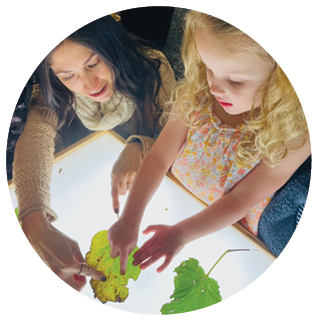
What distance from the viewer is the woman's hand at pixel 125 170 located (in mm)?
903

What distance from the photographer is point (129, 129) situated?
904 millimetres

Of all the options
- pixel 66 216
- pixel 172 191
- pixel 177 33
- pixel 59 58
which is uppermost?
pixel 177 33

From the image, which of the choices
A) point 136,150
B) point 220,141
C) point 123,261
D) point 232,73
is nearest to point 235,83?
point 232,73

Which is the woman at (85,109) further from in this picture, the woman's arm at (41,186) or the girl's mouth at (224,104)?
Result: the girl's mouth at (224,104)

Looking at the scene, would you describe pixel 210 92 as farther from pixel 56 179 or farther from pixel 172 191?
pixel 56 179

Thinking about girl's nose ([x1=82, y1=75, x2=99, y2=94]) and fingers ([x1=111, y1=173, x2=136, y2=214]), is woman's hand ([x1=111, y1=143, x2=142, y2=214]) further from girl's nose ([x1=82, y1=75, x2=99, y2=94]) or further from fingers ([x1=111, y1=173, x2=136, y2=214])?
girl's nose ([x1=82, y1=75, x2=99, y2=94])

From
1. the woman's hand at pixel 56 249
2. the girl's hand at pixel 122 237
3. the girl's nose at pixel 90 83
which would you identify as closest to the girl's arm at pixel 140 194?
the girl's hand at pixel 122 237

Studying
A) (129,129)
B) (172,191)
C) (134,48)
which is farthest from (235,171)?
(134,48)

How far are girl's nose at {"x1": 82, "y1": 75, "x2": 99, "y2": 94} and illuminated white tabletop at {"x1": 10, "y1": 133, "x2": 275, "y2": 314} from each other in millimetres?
119

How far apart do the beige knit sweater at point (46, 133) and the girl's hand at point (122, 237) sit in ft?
0.53

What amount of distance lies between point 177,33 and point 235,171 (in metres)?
0.37

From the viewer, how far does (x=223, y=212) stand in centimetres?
88

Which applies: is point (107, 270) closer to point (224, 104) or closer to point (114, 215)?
point (114, 215)

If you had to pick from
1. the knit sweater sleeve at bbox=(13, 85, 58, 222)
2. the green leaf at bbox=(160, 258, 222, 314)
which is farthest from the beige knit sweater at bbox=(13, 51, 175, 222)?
the green leaf at bbox=(160, 258, 222, 314)
